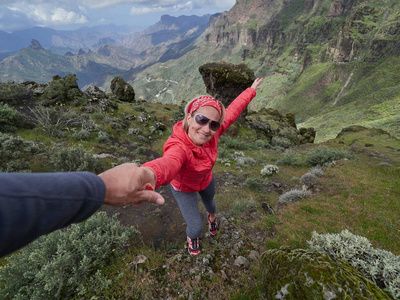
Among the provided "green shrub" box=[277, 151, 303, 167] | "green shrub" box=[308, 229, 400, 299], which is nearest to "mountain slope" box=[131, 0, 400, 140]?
"green shrub" box=[277, 151, 303, 167]

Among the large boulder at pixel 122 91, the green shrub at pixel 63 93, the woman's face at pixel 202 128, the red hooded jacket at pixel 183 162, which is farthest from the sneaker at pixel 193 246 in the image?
the large boulder at pixel 122 91

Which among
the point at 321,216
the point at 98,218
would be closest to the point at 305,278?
the point at 321,216

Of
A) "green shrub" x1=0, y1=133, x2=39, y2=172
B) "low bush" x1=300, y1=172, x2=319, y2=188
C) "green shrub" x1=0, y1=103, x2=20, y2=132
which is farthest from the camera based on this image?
"green shrub" x1=0, y1=103, x2=20, y2=132

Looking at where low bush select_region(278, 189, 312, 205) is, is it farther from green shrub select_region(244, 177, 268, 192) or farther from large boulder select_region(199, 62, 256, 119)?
large boulder select_region(199, 62, 256, 119)

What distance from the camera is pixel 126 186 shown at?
1522 mm

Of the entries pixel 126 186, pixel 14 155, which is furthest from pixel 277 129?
pixel 126 186

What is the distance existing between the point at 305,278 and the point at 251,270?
158 cm

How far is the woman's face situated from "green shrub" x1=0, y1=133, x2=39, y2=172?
860cm

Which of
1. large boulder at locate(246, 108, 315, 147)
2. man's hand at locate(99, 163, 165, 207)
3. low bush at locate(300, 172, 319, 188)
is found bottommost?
large boulder at locate(246, 108, 315, 147)

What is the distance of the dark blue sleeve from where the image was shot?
0.92 metres

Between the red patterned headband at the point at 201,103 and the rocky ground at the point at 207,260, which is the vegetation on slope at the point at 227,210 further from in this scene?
the red patterned headband at the point at 201,103

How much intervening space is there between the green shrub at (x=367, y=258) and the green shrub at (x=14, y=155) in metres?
10.7

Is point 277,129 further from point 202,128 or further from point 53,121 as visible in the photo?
point 202,128

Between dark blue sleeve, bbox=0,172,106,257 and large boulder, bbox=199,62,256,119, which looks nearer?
dark blue sleeve, bbox=0,172,106,257
